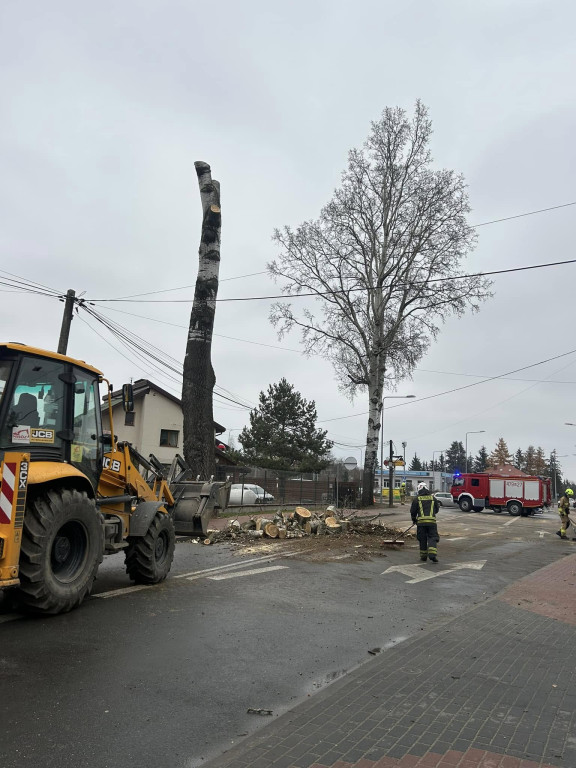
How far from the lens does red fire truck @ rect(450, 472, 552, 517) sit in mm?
38812

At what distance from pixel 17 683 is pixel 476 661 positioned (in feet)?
12.6

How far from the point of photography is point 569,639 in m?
6.33

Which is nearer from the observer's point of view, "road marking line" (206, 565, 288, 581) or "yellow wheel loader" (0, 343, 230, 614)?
"yellow wheel loader" (0, 343, 230, 614)

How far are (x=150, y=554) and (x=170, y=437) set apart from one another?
110ft

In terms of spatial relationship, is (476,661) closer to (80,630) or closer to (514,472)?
(80,630)

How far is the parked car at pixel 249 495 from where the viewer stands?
2413 cm

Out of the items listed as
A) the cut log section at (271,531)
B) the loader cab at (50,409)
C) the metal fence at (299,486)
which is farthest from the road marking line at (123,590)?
the metal fence at (299,486)

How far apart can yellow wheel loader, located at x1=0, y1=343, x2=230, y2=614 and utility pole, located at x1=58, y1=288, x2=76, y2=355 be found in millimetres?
12192

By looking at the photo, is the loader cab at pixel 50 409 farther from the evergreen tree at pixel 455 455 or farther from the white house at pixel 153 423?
the evergreen tree at pixel 455 455

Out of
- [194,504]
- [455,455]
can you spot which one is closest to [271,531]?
[194,504]

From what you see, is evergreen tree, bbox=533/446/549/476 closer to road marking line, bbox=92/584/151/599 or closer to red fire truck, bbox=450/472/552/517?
red fire truck, bbox=450/472/552/517

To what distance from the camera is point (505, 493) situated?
1569 inches

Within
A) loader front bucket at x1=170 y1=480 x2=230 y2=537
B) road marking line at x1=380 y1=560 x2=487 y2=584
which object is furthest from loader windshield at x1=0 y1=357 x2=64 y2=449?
road marking line at x1=380 y1=560 x2=487 y2=584

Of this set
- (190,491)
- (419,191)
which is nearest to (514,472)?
(419,191)
